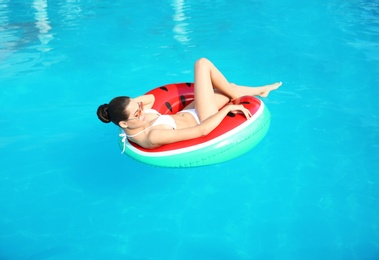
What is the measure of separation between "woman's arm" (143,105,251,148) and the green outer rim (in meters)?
0.13

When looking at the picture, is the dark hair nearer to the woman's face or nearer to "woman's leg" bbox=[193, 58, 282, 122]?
the woman's face

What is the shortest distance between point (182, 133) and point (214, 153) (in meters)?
0.33

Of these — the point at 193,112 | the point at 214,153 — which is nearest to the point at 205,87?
the point at 193,112

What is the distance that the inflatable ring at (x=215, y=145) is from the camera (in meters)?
3.22

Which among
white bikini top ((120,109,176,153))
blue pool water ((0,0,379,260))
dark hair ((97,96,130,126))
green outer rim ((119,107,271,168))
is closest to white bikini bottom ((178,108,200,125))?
white bikini top ((120,109,176,153))

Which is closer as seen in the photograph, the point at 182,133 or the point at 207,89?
the point at 182,133

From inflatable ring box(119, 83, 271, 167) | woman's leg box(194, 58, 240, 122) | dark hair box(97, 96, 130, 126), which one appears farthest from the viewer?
woman's leg box(194, 58, 240, 122)

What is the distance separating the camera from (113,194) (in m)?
3.54

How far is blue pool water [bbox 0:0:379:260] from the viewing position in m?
3.09

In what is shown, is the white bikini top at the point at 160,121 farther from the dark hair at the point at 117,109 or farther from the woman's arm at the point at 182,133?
the dark hair at the point at 117,109

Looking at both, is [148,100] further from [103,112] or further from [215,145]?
[215,145]

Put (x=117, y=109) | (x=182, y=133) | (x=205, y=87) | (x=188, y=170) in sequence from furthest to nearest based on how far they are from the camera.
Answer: (x=188, y=170)
(x=205, y=87)
(x=182, y=133)
(x=117, y=109)

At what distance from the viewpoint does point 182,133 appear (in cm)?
318

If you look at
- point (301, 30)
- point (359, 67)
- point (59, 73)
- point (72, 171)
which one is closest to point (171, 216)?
point (72, 171)
